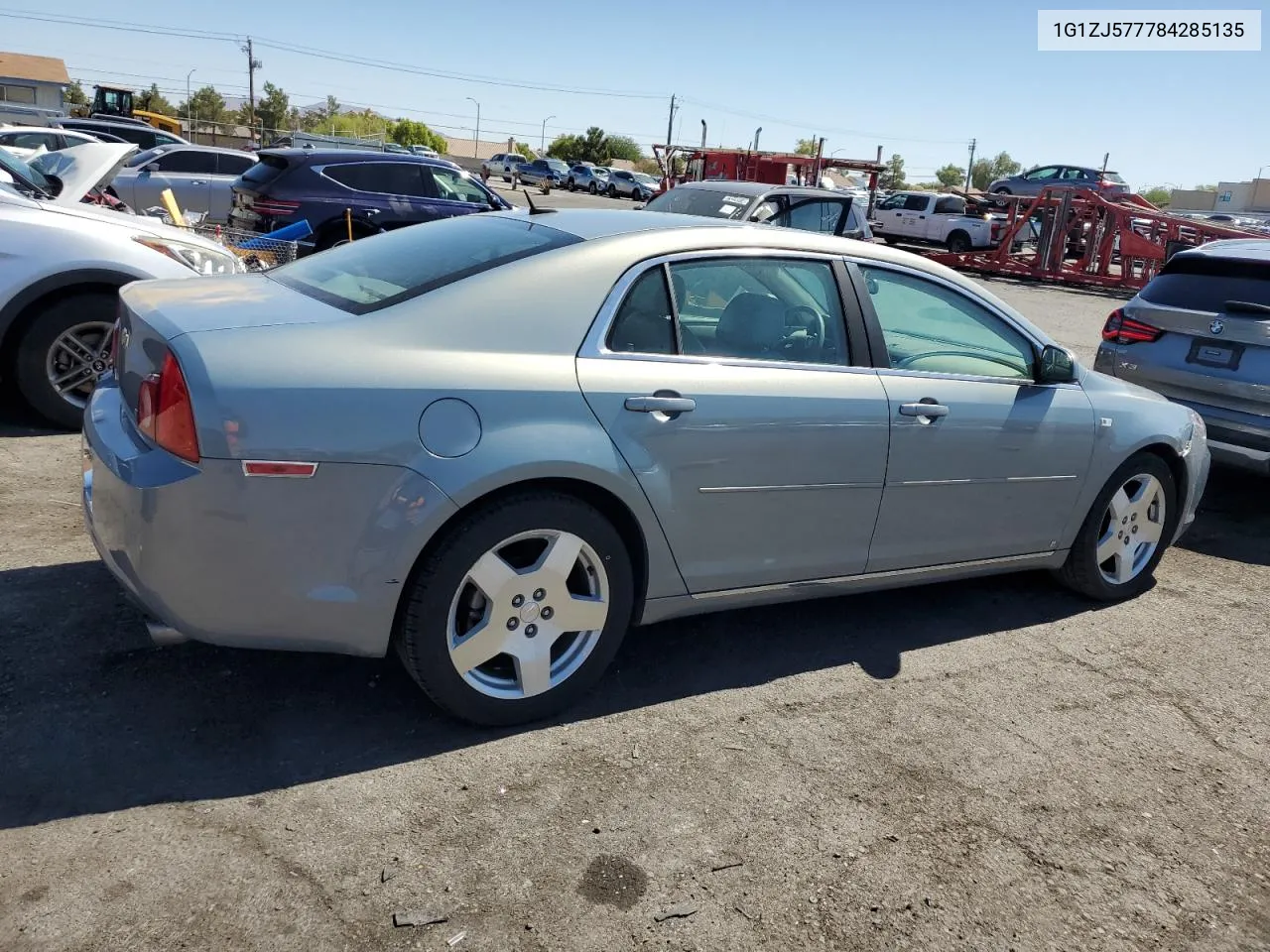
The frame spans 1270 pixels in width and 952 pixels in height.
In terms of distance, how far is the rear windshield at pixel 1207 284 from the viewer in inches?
252

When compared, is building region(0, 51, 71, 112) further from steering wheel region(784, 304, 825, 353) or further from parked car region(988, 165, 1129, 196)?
steering wheel region(784, 304, 825, 353)

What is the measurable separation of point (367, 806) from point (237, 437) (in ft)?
3.48

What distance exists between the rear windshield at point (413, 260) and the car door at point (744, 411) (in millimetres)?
441

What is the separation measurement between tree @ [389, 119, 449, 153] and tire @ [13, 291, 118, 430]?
3061 inches

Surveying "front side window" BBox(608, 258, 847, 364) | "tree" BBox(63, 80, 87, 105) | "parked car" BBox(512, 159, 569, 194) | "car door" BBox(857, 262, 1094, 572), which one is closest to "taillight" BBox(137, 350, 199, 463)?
"front side window" BBox(608, 258, 847, 364)

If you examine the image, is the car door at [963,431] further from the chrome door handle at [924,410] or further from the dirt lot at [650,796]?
the dirt lot at [650,796]

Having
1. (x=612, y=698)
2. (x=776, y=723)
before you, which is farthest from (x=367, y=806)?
(x=776, y=723)

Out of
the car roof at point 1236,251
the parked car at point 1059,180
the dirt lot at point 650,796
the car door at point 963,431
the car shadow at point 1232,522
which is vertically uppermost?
the parked car at point 1059,180

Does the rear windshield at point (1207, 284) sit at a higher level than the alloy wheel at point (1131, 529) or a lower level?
higher

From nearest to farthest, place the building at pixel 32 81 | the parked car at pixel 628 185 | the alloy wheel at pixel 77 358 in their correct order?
the alloy wheel at pixel 77 358, the parked car at pixel 628 185, the building at pixel 32 81

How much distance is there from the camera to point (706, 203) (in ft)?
38.2

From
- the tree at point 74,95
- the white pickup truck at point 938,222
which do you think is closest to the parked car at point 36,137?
the white pickup truck at point 938,222

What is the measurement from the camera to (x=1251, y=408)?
619cm

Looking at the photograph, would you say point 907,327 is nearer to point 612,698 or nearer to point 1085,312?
point 612,698
